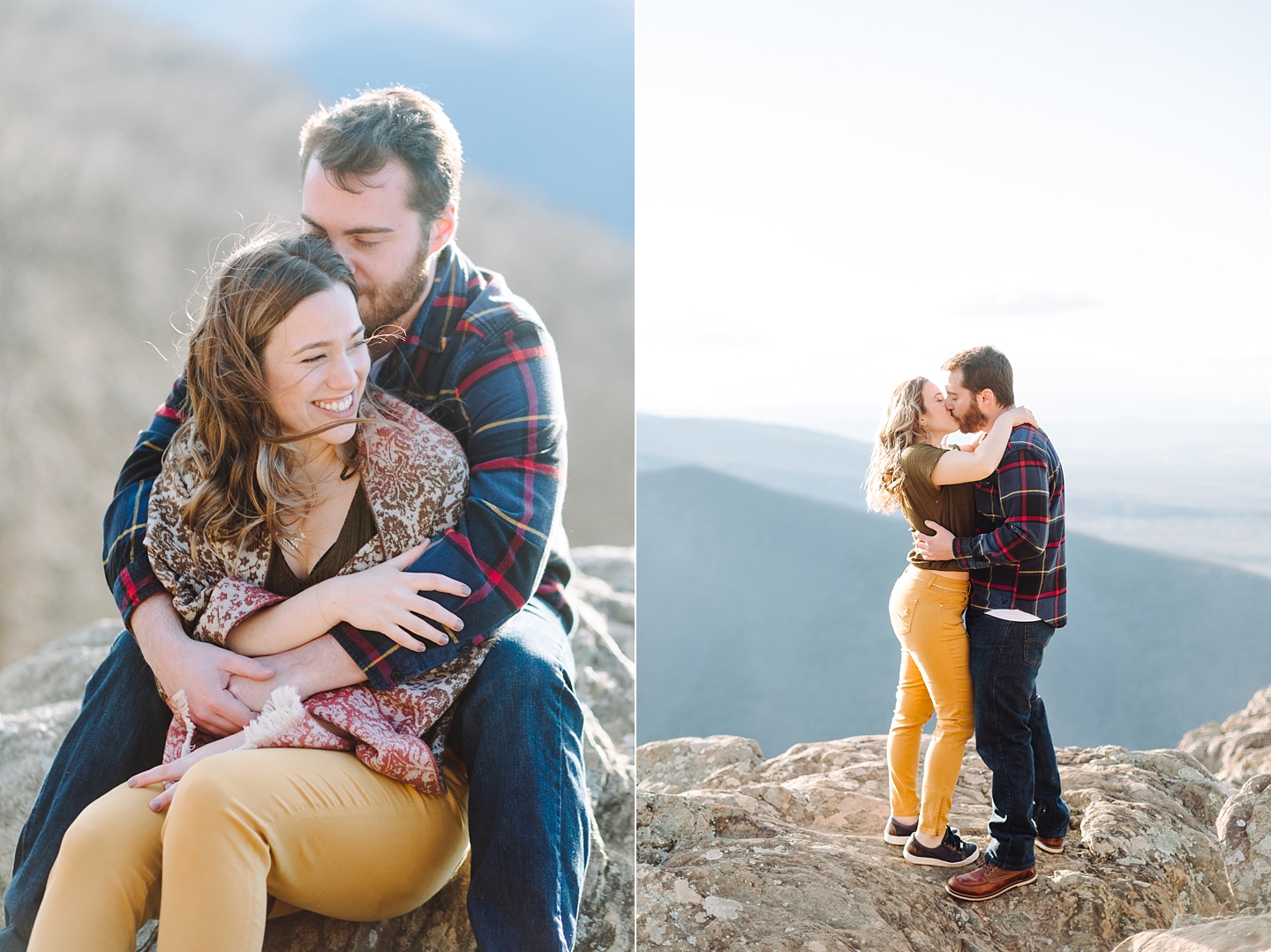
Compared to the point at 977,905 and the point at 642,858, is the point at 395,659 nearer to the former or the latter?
the point at 642,858

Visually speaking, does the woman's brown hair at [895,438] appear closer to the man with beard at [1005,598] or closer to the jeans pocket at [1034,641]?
the man with beard at [1005,598]

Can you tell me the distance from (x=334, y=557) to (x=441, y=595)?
245mm

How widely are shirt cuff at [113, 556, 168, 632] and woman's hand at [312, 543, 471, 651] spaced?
0.37 meters

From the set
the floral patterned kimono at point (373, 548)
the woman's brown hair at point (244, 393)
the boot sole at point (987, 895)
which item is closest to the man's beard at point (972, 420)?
the boot sole at point (987, 895)

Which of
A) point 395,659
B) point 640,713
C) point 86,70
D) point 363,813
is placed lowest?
point 640,713

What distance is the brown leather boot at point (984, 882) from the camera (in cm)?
232

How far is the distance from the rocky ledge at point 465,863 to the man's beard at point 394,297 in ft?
2.92

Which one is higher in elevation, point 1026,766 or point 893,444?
point 893,444

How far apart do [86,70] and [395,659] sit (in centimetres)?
545

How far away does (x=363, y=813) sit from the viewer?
171 cm

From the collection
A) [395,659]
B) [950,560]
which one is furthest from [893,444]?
[395,659]

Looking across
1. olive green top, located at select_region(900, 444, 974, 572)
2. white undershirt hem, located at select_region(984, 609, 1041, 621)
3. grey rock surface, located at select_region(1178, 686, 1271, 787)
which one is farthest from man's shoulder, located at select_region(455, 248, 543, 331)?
grey rock surface, located at select_region(1178, 686, 1271, 787)

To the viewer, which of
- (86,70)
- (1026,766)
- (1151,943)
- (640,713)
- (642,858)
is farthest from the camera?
(640,713)

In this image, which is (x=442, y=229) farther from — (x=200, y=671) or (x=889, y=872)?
(x=889, y=872)
